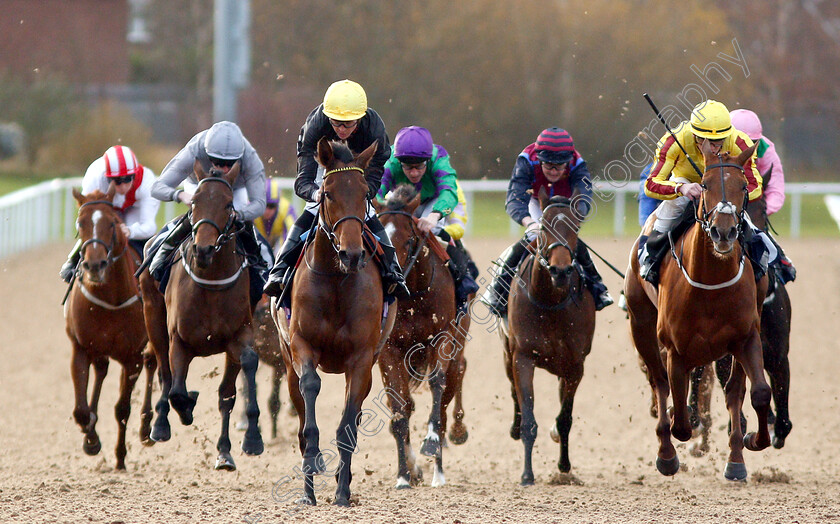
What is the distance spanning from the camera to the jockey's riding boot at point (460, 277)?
7277 millimetres

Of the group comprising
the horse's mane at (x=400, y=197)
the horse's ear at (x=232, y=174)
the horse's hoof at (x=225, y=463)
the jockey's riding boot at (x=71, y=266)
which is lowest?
the horse's hoof at (x=225, y=463)

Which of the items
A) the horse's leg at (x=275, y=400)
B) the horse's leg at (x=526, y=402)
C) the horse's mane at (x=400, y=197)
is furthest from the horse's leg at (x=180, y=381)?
the horse's leg at (x=526, y=402)

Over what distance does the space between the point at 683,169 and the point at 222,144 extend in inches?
103

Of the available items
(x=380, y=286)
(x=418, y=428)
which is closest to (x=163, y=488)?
(x=380, y=286)

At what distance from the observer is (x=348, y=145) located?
19.7 feet

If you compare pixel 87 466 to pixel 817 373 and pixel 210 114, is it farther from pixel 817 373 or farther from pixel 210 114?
pixel 210 114

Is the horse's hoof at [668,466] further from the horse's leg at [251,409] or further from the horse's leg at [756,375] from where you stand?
the horse's leg at [251,409]

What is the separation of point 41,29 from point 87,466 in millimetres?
24481

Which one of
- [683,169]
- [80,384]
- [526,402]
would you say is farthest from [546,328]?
[80,384]

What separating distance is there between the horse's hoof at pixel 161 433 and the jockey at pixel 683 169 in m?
2.87

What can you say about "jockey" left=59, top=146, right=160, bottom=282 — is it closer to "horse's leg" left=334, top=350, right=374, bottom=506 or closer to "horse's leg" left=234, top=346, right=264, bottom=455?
"horse's leg" left=234, top=346, right=264, bottom=455

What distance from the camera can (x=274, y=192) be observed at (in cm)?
930

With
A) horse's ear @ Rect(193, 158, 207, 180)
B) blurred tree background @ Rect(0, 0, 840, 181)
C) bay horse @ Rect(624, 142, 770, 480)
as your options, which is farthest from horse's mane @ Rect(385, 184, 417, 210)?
blurred tree background @ Rect(0, 0, 840, 181)

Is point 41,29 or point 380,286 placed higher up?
point 41,29
